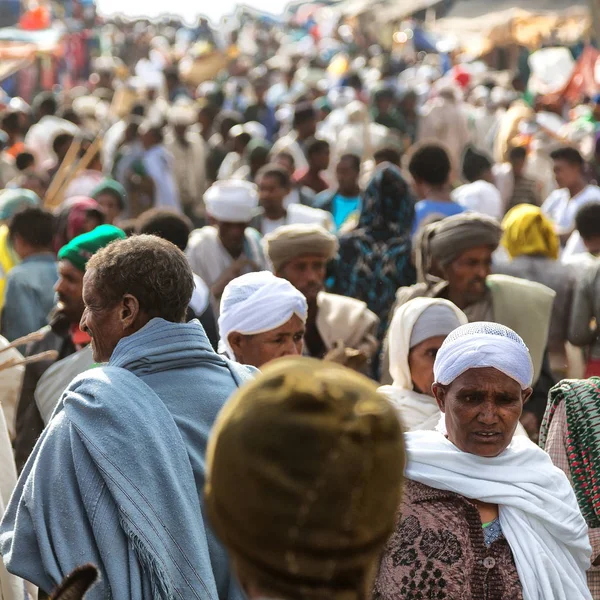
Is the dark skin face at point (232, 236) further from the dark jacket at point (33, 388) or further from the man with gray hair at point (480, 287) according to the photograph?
the dark jacket at point (33, 388)

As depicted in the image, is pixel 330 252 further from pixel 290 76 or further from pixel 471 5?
pixel 471 5

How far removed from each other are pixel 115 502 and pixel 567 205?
7.33 m

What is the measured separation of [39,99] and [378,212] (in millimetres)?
10955

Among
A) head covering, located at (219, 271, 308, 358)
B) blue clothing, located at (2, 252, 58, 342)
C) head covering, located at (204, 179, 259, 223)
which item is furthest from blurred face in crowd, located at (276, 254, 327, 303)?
head covering, located at (204, 179, 259, 223)

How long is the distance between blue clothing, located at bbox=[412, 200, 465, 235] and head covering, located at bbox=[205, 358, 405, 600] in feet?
20.2

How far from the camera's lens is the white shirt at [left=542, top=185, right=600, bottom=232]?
30.5ft

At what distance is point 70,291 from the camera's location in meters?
4.80

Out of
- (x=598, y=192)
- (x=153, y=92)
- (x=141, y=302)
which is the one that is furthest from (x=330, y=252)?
(x=153, y=92)

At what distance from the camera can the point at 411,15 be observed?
34656 mm

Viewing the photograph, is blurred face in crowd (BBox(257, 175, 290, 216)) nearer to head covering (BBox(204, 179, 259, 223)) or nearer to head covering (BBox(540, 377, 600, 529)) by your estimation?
head covering (BBox(204, 179, 259, 223))

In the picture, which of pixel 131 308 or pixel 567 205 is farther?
pixel 567 205

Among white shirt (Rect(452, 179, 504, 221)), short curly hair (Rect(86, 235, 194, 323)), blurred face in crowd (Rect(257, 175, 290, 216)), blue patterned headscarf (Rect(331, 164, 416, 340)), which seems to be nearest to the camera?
short curly hair (Rect(86, 235, 194, 323))

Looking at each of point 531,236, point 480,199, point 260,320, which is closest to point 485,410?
point 260,320

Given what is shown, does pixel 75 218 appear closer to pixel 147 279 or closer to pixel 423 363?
pixel 423 363
